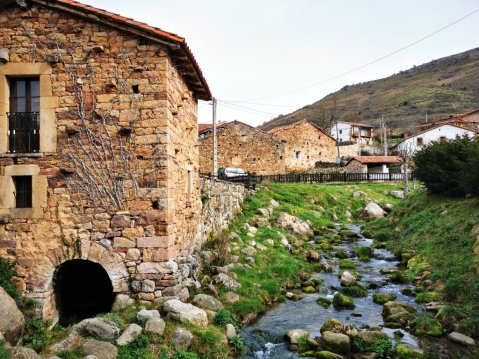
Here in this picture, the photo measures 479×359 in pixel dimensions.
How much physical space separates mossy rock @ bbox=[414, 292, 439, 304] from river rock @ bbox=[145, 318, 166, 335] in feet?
23.9

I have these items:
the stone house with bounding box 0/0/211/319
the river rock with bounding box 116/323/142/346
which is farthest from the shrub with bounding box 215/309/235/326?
the river rock with bounding box 116/323/142/346

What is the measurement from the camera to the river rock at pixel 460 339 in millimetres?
8070

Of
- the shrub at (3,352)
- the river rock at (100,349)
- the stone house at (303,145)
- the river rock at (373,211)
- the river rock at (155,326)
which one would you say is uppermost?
the stone house at (303,145)

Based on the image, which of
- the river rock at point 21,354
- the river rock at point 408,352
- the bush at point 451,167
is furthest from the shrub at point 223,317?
the bush at point 451,167

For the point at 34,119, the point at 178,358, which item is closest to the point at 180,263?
the point at 178,358

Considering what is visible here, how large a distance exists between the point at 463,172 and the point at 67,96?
1385cm

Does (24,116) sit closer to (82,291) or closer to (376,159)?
(82,291)

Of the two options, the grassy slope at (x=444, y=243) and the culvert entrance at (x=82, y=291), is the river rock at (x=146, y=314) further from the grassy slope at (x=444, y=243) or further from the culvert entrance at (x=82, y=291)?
the grassy slope at (x=444, y=243)

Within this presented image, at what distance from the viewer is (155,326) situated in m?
7.82

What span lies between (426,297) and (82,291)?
9870 millimetres

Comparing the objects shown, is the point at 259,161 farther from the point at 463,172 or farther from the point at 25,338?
the point at 25,338

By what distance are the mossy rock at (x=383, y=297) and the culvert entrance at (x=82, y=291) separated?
7506mm

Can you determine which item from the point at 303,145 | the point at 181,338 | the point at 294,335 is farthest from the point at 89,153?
the point at 303,145

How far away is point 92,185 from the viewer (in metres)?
9.02
